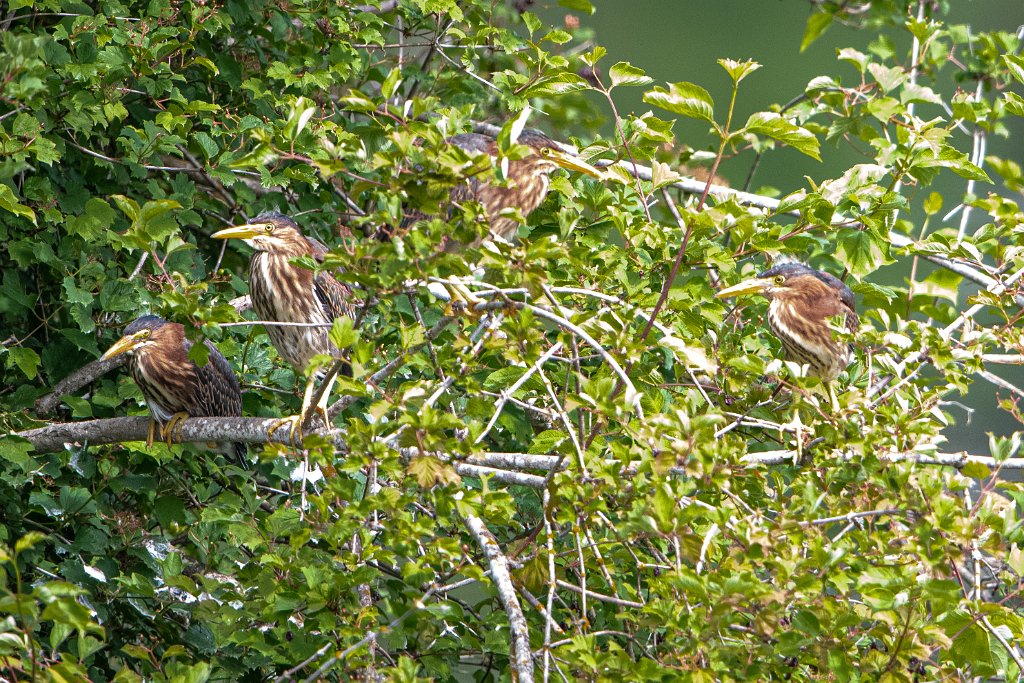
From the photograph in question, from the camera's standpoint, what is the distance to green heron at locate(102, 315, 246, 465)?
9.29ft

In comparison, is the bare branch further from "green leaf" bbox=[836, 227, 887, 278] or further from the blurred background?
the blurred background

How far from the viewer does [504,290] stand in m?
1.89

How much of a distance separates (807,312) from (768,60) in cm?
836

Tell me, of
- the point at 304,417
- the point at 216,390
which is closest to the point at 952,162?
the point at 304,417

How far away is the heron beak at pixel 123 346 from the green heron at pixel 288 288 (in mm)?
315

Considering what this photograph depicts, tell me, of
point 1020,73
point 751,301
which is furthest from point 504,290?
point 1020,73

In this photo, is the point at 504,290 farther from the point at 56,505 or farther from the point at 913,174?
the point at 56,505

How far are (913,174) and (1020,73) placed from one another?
1.38 ft

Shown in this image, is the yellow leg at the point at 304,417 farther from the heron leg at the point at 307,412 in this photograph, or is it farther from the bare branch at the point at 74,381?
the bare branch at the point at 74,381

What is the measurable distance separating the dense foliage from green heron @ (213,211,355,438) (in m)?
0.13

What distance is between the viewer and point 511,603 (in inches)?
76.6

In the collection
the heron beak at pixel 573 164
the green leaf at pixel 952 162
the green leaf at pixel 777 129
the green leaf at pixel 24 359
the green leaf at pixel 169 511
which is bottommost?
the green leaf at pixel 169 511

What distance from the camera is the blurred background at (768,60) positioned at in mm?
8727

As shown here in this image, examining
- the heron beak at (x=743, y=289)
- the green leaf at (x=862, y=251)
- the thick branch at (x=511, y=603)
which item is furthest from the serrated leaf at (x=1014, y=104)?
the thick branch at (x=511, y=603)
